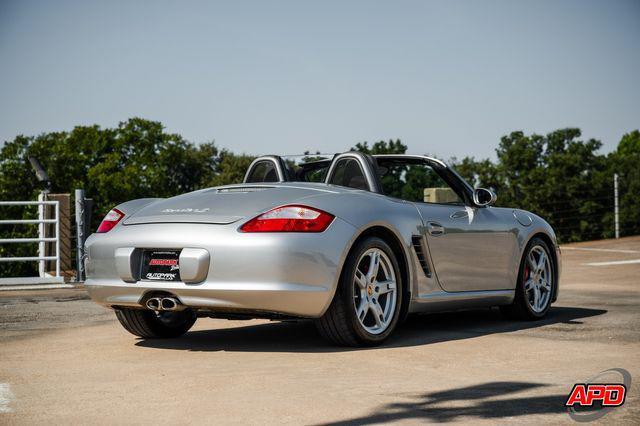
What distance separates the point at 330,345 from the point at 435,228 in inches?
49.8

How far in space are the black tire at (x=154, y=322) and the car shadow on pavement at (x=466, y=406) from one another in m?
2.79

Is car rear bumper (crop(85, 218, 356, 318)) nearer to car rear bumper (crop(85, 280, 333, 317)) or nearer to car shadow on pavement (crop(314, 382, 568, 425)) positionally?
car rear bumper (crop(85, 280, 333, 317))

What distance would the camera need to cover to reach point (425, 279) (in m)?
6.48

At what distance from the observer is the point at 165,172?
7075 centimetres

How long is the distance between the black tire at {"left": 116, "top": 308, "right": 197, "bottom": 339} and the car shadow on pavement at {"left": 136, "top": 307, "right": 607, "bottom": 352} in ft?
0.23

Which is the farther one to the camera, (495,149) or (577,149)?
(495,149)

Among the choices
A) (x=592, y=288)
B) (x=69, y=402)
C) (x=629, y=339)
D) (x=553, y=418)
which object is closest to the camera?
(x=553, y=418)

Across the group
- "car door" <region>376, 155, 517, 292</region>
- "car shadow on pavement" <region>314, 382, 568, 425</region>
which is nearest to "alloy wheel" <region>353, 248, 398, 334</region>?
"car door" <region>376, 155, 517, 292</region>

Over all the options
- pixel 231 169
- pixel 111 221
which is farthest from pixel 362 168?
pixel 231 169

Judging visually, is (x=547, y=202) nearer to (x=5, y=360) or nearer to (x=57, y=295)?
(x=57, y=295)

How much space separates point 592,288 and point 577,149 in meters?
66.3

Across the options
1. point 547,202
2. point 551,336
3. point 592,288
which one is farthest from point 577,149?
point 551,336

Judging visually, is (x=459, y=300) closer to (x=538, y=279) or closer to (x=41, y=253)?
(x=538, y=279)

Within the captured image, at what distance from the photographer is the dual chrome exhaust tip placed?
562 cm
